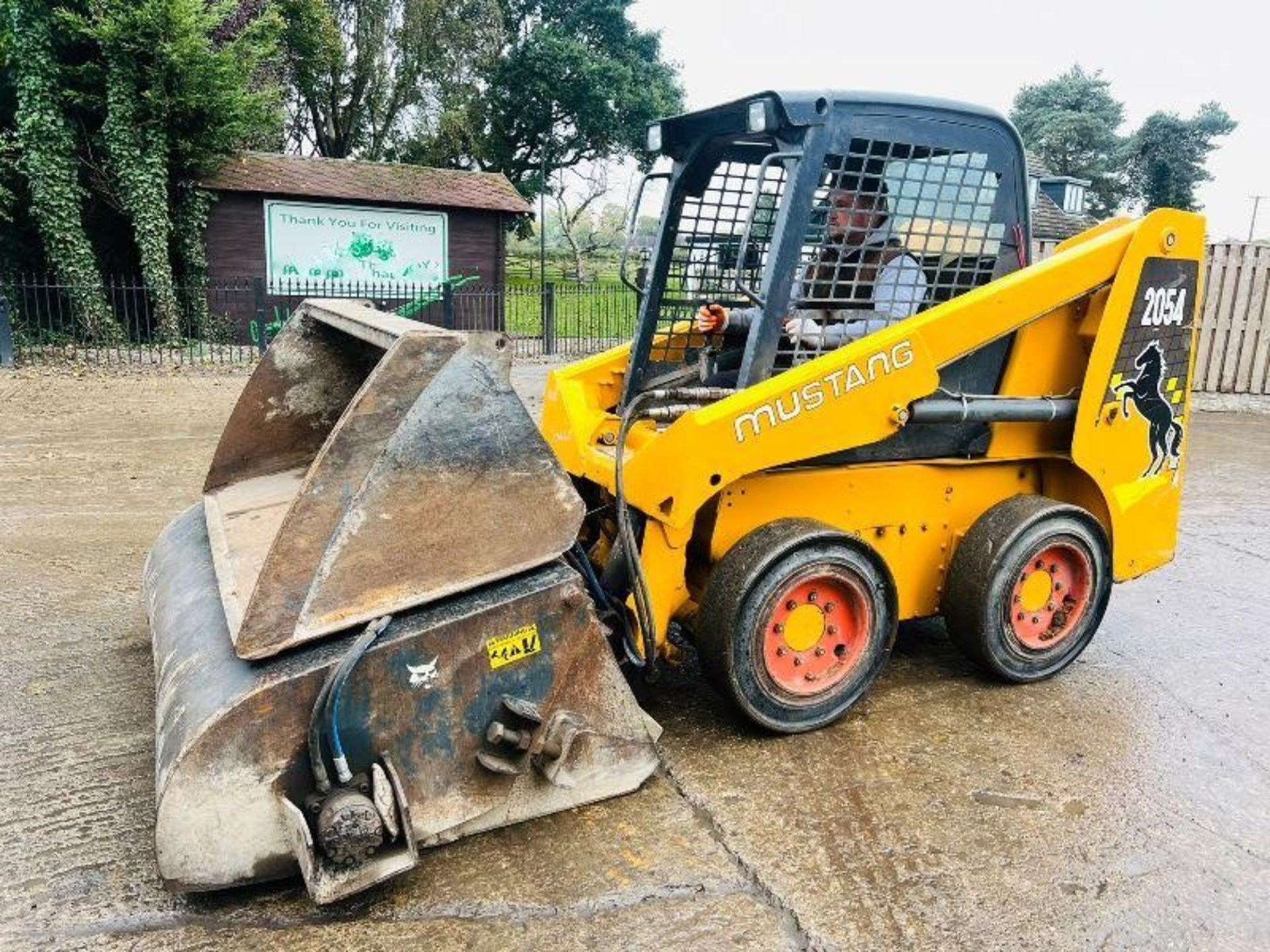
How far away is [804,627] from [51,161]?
15.5 m

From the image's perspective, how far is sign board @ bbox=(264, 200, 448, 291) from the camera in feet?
56.1

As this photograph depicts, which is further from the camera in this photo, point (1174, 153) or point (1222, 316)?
point (1174, 153)

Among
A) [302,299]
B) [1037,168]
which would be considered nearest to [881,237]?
[302,299]

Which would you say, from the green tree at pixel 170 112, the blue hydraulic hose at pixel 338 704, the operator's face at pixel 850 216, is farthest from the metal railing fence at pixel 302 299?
the blue hydraulic hose at pixel 338 704

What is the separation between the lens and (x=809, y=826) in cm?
286

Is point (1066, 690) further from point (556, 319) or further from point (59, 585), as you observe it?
point (556, 319)

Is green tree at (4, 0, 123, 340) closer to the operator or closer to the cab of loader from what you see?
the cab of loader

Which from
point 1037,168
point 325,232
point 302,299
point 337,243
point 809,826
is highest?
point 1037,168

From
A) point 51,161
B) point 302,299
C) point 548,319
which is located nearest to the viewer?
point 51,161

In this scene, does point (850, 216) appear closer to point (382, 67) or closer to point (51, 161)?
point (51, 161)

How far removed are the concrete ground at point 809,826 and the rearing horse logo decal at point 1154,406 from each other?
34.5 inches

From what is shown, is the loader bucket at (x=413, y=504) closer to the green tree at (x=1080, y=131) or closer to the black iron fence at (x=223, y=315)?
the black iron fence at (x=223, y=315)

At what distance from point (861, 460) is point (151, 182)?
15211 millimetres

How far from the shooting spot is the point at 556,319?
1698cm
